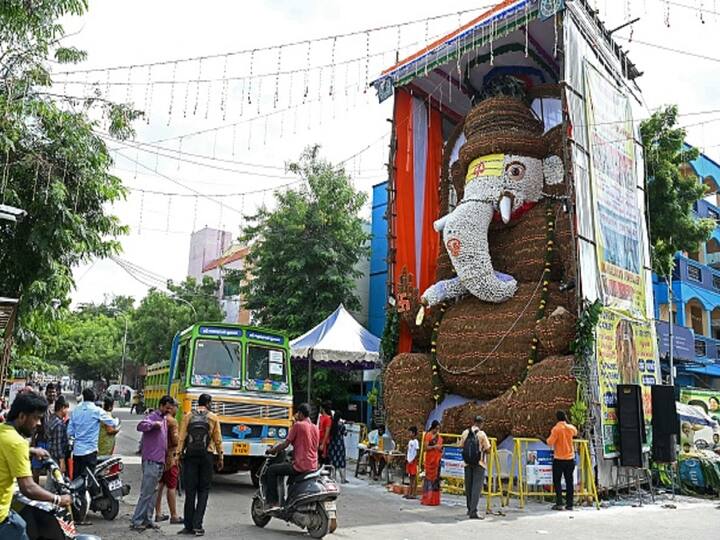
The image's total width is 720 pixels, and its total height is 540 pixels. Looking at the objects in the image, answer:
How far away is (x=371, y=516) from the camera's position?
9336 mm

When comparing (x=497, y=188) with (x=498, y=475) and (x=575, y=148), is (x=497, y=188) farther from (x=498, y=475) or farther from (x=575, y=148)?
(x=498, y=475)

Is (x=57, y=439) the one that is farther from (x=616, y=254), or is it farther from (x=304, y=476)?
(x=616, y=254)

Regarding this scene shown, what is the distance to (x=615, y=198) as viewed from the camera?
46.1 ft

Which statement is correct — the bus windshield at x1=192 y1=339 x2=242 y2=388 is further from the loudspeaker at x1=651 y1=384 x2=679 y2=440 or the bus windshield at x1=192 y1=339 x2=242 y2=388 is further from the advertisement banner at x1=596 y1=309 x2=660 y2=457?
the loudspeaker at x1=651 y1=384 x2=679 y2=440

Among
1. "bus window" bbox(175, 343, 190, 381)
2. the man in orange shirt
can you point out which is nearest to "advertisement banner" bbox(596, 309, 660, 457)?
the man in orange shirt

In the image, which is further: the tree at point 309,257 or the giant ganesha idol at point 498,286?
the tree at point 309,257

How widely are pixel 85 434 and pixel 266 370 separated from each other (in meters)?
3.82

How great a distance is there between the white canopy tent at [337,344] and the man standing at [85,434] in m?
8.88

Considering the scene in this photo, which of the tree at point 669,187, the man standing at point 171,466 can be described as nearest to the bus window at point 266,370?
the man standing at point 171,466

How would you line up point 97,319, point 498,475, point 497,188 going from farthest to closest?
point 97,319 < point 497,188 < point 498,475

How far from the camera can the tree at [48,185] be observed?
407 inches

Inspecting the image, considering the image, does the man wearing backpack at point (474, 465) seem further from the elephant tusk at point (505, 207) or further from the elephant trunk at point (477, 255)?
the elephant tusk at point (505, 207)

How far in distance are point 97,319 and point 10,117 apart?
59.5 metres

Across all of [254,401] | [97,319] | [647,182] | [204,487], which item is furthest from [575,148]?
[97,319]
